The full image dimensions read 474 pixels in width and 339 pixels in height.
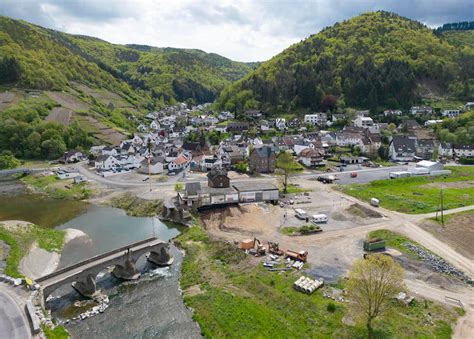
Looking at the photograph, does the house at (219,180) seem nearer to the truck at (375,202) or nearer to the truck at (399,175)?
the truck at (375,202)

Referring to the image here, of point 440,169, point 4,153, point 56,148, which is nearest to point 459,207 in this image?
point 440,169

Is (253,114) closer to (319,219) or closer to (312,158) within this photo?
(312,158)

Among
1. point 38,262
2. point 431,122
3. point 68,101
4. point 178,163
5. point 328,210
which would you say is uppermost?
point 68,101

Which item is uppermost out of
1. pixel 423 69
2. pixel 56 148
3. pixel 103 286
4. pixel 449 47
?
pixel 449 47

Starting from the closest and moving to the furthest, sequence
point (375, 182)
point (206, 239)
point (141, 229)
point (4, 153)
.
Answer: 1. point (206, 239)
2. point (141, 229)
3. point (375, 182)
4. point (4, 153)

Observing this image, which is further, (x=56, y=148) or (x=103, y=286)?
(x=56, y=148)

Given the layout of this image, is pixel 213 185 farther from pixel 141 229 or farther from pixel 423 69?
pixel 423 69

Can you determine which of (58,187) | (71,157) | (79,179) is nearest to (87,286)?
(58,187)
